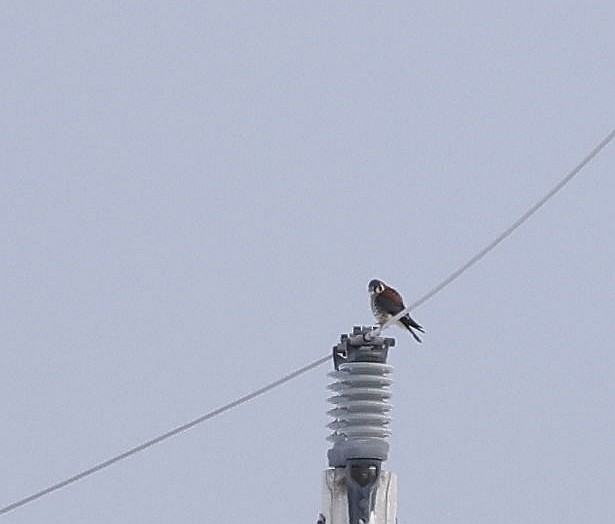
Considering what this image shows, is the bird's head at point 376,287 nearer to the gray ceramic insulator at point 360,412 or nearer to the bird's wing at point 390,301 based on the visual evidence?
the bird's wing at point 390,301

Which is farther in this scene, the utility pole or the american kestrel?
the american kestrel

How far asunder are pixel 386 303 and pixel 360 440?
6.02 m

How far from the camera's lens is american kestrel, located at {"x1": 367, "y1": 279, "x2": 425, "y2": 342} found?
13.6 meters

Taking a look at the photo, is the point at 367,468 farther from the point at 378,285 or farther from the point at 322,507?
the point at 378,285

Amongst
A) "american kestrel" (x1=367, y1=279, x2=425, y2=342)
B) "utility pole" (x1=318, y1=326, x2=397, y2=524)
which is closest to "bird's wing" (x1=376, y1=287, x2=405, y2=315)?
"american kestrel" (x1=367, y1=279, x2=425, y2=342)

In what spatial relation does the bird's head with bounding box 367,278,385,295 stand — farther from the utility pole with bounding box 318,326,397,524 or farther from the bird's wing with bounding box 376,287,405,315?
the utility pole with bounding box 318,326,397,524

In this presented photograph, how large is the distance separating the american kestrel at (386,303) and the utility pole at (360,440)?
4.63m

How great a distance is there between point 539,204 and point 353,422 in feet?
6.66

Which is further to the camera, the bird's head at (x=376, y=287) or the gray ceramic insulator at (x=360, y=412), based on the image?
the bird's head at (x=376, y=287)

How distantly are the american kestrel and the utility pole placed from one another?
4625 millimetres

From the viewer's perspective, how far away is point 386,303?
14.0 metres

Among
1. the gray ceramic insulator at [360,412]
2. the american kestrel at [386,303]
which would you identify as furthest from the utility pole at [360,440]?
the american kestrel at [386,303]

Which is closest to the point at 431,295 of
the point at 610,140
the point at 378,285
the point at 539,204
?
the point at 539,204

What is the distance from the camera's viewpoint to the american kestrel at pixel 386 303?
13.6 m
